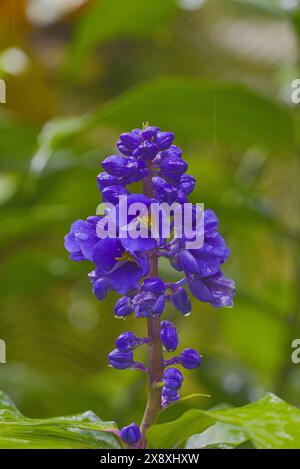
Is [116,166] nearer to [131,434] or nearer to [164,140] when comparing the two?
[164,140]

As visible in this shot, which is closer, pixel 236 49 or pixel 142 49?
pixel 142 49

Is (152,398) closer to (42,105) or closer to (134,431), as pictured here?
(134,431)

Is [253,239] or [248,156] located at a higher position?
[248,156]

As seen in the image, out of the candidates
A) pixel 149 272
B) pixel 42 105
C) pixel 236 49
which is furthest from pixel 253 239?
pixel 149 272

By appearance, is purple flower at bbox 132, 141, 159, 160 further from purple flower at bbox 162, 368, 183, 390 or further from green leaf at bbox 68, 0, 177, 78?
green leaf at bbox 68, 0, 177, 78

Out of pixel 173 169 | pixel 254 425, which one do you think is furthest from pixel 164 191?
pixel 254 425

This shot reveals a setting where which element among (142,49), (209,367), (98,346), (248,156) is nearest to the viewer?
(209,367)

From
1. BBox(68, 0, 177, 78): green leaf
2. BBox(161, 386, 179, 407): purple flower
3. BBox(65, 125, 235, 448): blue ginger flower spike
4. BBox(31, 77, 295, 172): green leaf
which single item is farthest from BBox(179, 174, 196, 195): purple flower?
BBox(68, 0, 177, 78): green leaf

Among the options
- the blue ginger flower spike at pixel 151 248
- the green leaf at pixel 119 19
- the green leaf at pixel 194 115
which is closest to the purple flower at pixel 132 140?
the blue ginger flower spike at pixel 151 248
